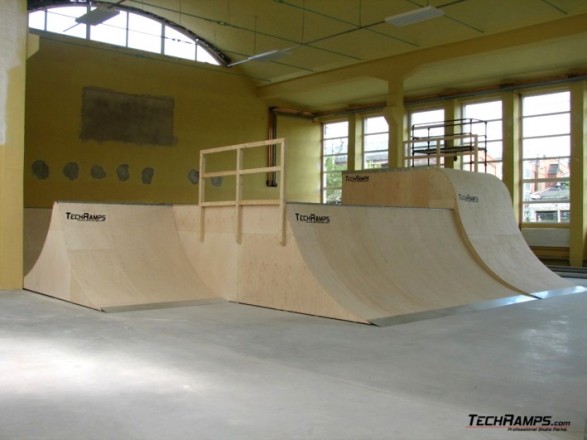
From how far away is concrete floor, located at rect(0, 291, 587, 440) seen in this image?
3.00 m

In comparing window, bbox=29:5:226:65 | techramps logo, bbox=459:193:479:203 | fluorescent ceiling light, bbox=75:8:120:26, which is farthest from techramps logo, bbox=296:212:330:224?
window, bbox=29:5:226:65

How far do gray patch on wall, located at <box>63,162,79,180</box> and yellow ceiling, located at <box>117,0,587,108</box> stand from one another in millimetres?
4842

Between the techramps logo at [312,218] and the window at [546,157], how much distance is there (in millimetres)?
11795

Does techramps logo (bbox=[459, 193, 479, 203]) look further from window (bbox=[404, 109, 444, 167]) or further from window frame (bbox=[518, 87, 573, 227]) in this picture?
window (bbox=[404, 109, 444, 167])

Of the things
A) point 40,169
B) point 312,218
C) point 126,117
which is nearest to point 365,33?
point 126,117

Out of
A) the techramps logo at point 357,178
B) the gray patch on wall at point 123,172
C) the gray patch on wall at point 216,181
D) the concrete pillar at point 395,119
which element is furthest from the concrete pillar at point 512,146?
the gray patch on wall at point 123,172

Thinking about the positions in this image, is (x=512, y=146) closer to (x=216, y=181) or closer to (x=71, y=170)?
(x=216, y=181)

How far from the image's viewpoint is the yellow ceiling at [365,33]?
533 inches

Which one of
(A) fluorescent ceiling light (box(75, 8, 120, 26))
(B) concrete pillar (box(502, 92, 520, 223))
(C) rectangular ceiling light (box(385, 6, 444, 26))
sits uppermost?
(A) fluorescent ceiling light (box(75, 8, 120, 26))

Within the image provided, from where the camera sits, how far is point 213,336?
18.1 feet

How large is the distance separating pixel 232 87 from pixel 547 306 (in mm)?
14560

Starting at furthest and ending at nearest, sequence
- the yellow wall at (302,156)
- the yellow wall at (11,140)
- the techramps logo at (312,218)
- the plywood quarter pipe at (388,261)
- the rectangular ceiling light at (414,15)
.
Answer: the yellow wall at (302,156) → the rectangular ceiling light at (414,15) → the yellow wall at (11,140) → the techramps logo at (312,218) → the plywood quarter pipe at (388,261)

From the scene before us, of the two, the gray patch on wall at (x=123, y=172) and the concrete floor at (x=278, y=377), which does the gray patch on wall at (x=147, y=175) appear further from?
the concrete floor at (x=278, y=377)

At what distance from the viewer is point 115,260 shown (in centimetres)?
812
